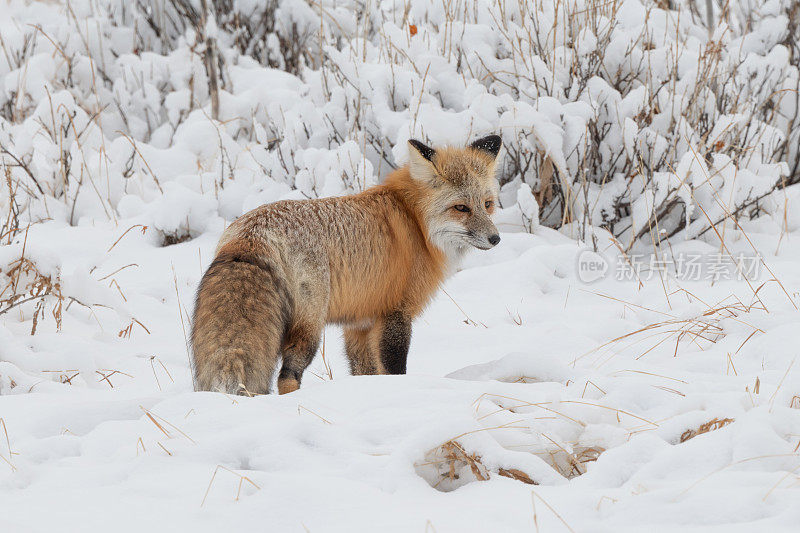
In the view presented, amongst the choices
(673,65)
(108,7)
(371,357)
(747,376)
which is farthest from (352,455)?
(108,7)

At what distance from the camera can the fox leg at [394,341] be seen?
4.28 meters

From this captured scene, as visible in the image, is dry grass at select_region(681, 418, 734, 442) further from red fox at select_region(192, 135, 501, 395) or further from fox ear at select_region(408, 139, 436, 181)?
fox ear at select_region(408, 139, 436, 181)

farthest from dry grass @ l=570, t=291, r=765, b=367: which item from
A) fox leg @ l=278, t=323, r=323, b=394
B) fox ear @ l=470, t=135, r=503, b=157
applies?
fox ear @ l=470, t=135, r=503, b=157

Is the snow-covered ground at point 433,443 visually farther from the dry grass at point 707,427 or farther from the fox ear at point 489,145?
the fox ear at point 489,145

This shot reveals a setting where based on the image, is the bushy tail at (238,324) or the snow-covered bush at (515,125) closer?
the bushy tail at (238,324)

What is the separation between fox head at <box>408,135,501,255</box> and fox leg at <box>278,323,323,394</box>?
1.14 metres

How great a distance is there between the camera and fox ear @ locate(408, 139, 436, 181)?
4.49m

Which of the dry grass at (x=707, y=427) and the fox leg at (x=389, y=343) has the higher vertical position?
the dry grass at (x=707, y=427)

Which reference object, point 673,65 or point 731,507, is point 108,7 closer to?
point 673,65

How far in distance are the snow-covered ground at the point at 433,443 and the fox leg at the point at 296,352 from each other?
1.72ft

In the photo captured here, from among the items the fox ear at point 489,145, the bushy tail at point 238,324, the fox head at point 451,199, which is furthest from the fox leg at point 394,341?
the fox ear at point 489,145

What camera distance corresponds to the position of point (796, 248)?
20.0 feet

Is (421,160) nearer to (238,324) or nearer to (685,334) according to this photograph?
(238,324)

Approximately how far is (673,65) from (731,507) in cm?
548
